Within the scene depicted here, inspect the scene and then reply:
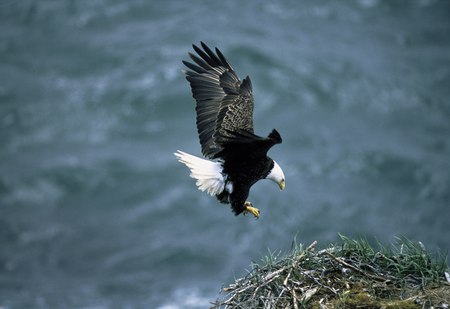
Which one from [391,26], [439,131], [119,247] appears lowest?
[119,247]

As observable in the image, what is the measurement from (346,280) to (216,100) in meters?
3.02

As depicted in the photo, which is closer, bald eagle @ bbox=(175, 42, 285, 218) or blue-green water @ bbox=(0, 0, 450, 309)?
bald eagle @ bbox=(175, 42, 285, 218)

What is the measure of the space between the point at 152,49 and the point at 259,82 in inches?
122

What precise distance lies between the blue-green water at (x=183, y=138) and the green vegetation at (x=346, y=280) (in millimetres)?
8796

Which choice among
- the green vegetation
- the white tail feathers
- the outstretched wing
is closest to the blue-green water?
the outstretched wing

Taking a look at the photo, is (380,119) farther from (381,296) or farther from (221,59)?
(381,296)

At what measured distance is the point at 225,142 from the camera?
8.59 m

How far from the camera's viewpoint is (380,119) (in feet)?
72.0

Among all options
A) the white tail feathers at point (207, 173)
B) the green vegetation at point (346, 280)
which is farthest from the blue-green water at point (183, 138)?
the green vegetation at point (346, 280)

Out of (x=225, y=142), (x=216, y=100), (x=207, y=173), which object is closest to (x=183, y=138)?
(x=216, y=100)

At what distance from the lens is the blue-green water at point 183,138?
1747cm

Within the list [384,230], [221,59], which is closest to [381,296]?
[221,59]

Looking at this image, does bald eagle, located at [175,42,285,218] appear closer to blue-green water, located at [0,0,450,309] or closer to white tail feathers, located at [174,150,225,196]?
white tail feathers, located at [174,150,225,196]

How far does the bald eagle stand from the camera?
871cm
